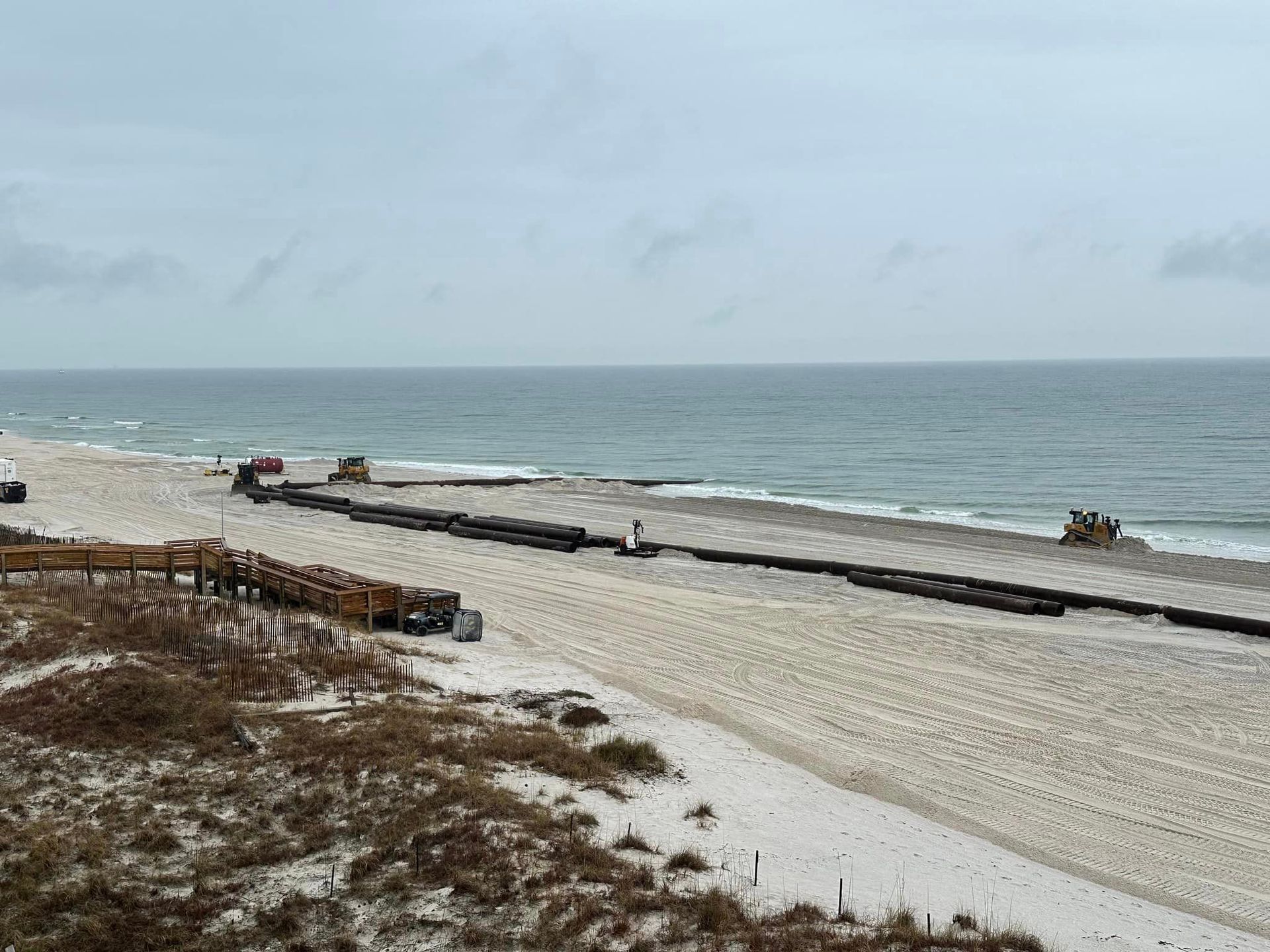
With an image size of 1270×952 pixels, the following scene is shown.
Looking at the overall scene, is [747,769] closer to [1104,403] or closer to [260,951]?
[260,951]

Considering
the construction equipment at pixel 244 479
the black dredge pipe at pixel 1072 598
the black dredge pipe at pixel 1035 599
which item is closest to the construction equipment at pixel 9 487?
the construction equipment at pixel 244 479

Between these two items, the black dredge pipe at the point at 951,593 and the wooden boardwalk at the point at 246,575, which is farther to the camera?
Answer: the black dredge pipe at the point at 951,593

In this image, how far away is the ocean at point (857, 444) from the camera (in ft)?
171

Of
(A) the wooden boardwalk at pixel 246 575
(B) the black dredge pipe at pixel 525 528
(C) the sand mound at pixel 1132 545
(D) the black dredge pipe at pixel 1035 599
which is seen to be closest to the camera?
(A) the wooden boardwalk at pixel 246 575

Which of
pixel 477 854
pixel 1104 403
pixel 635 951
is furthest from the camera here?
pixel 1104 403

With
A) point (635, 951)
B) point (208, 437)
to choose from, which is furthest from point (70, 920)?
point (208, 437)

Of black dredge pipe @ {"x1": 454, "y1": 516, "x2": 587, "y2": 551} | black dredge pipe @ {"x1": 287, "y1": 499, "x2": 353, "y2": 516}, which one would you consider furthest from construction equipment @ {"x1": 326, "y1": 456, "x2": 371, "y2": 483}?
black dredge pipe @ {"x1": 454, "y1": 516, "x2": 587, "y2": 551}

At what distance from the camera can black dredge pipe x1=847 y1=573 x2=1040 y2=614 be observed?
2614 cm

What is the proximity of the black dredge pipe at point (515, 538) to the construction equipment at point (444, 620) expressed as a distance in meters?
11.9

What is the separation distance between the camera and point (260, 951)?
30.4 ft

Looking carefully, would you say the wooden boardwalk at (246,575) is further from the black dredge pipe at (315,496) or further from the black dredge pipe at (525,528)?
the black dredge pipe at (315,496)

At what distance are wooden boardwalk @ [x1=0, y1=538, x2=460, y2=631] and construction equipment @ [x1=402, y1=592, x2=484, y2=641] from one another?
0.07 meters

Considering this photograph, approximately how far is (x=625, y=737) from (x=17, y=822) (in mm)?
8027

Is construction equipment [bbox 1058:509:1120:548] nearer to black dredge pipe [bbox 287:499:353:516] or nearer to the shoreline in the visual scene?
the shoreline
